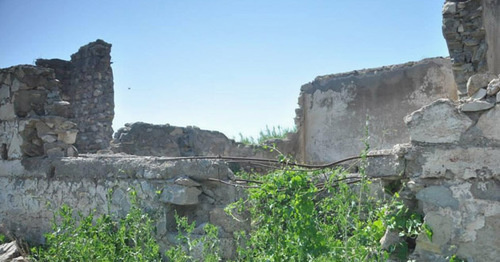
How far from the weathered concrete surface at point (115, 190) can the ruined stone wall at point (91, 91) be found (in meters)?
5.35

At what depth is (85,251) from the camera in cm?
376

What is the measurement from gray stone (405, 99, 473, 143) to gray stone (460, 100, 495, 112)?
0.04 m

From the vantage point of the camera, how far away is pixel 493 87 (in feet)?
9.18

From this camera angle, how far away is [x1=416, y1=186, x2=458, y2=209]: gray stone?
2850mm

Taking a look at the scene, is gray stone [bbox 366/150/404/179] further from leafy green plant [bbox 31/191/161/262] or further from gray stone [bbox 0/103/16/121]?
gray stone [bbox 0/103/16/121]

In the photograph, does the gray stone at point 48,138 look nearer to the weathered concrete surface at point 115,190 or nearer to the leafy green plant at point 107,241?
the weathered concrete surface at point 115,190

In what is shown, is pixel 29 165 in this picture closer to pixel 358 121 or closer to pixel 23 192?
pixel 23 192

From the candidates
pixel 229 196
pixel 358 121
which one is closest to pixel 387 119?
pixel 358 121

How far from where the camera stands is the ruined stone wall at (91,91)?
10648 mm

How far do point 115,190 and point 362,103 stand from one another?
6318 millimetres

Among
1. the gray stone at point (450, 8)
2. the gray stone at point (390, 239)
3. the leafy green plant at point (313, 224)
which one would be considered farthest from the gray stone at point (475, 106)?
the gray stone at point (450, 8)

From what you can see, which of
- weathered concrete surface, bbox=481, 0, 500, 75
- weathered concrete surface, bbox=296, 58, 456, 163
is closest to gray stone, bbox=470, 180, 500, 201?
weathered concrete surface, bbox=481, 0, 500, 75

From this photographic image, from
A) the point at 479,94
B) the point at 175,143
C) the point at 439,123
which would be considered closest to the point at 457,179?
the point at 439,123

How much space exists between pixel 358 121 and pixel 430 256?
23.0ft
